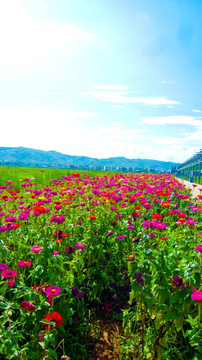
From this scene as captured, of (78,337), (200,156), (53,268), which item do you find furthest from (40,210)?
(200,156)

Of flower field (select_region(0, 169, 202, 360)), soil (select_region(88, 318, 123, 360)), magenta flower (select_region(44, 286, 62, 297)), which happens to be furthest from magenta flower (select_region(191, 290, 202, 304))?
soil (select_region(88, 318, 123, 360))

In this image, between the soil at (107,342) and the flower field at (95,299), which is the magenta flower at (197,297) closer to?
the flower field at (95,299)

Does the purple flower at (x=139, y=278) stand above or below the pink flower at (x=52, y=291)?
below

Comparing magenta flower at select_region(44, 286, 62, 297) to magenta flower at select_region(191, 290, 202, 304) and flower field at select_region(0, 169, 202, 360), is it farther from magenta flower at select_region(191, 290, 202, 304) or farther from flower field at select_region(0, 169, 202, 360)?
magenta flower at select_region(191, 290, 202, 304)

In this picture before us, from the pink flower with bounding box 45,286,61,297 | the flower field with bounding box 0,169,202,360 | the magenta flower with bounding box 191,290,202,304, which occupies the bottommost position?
the flower field with bounding box 0,169,202,360

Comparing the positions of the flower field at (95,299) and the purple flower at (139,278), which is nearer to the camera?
the flower field at (95,299)

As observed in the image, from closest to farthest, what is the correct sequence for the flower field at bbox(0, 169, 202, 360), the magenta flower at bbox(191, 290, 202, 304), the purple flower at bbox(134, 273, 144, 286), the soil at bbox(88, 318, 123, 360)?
the magenta flower at bbox(191, 290, 202, 304) < the flower field at bbox(0, 169, 202, 360) < the purple flower at bbox(134, 273, 144, 286) < the soil at bbox(88, 318, 123, 360)

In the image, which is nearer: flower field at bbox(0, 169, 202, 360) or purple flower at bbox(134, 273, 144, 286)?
flower field at bbox(0, 169, 202, 360)

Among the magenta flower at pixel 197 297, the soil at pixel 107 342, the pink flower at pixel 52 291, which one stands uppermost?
the magenta flower at pixel 197 297

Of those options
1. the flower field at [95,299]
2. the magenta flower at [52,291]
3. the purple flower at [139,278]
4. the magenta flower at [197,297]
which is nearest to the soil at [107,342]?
the flower field at [95,299]

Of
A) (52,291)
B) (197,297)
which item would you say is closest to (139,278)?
(197,297)

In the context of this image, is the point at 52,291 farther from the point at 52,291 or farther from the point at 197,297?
the point at 197,297

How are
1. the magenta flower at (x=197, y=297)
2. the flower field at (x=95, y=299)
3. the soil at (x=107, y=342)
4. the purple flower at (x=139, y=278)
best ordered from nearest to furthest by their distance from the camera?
the magenta flower at (x=197, y=297), the flower field at (x=95, y=299), the purple flower at (x=139, y=278), the soil at (x=107, y=342)

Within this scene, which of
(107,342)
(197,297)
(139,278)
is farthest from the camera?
(107,342)
